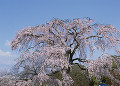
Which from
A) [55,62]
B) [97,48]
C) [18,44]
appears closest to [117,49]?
[97,48]

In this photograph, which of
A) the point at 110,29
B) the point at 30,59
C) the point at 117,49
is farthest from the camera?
the point at 110,29

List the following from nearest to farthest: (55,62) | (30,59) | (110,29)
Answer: (55,62), (30,59), (110,29)

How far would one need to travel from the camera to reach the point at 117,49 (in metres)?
10.4

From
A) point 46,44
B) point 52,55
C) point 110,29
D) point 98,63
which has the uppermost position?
point 110,29

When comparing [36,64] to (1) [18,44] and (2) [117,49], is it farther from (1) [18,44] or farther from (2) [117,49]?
(2) [117,49]

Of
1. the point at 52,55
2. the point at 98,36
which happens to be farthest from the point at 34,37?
the point at 98,36

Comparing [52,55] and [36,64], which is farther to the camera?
[36,64]

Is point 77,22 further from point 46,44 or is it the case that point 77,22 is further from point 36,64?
point 36,64

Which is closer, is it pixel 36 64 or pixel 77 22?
pixel 36 64

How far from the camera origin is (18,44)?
11281 millimetres

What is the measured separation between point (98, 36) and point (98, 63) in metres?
2.82

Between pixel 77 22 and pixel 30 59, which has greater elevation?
pixel 77 22

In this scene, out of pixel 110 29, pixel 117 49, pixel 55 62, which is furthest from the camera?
pixel 110 29

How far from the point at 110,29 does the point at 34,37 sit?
5402 millimetres
